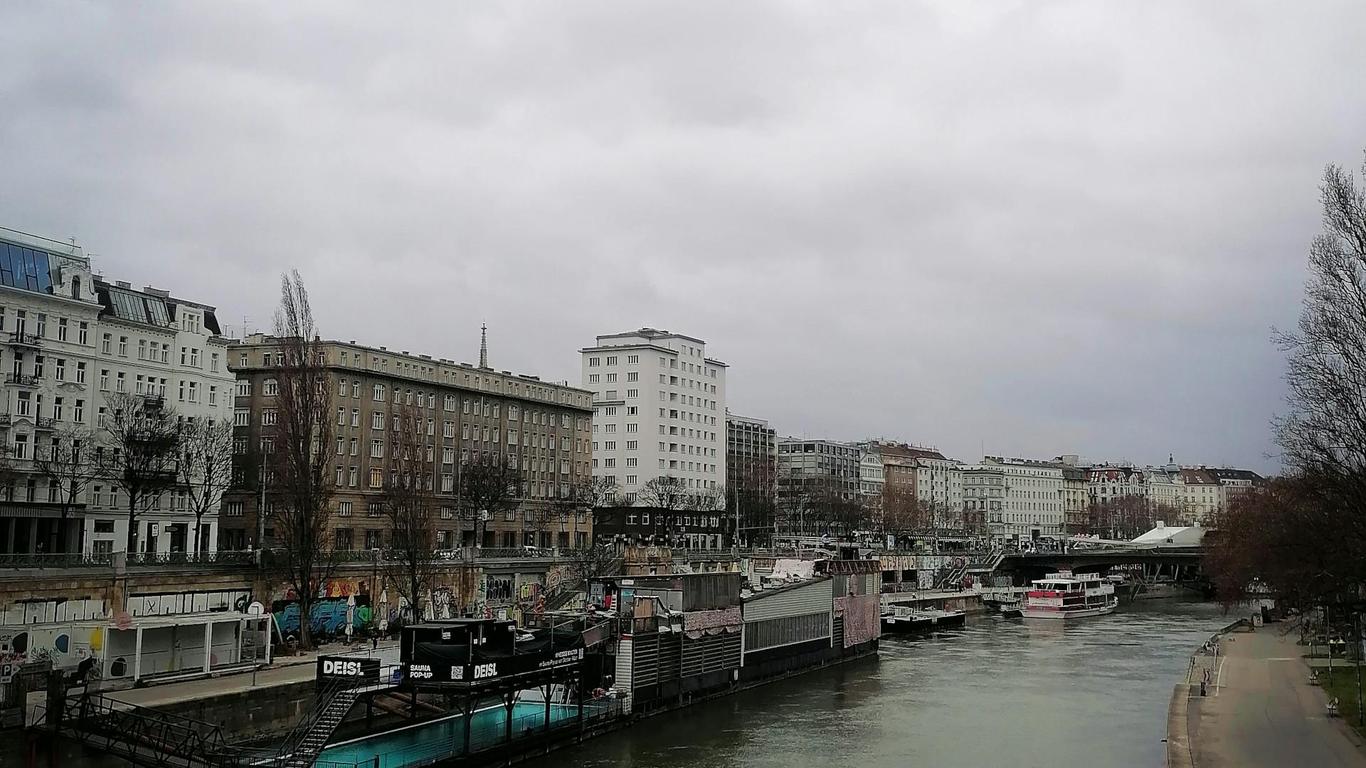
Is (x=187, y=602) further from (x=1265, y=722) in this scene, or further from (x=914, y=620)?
(x=914, y=620)

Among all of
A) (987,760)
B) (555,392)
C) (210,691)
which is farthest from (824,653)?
(555,392)

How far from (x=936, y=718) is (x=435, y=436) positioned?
66305mm

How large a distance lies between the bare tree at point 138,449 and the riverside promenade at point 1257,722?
54637 mm

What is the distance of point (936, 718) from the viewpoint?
182 feet

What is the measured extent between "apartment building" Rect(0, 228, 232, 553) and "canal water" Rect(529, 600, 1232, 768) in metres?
40.7

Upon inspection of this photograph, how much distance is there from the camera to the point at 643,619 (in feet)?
175

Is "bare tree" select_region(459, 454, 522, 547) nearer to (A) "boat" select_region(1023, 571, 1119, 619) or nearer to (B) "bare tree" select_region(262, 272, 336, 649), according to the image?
(B) "bare tree" select_region(262, 272, 336, 649)

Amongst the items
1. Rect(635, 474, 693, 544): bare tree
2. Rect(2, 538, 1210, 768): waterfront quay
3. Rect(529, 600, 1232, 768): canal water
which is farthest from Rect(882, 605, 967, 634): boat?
Rect(635, 474, 693, 544): bare tree

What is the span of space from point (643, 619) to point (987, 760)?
16494 millimetres

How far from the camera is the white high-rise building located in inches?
6181

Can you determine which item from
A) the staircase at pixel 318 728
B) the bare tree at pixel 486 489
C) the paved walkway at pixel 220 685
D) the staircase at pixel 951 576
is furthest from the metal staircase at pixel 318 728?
the staircase at pixel 951 576

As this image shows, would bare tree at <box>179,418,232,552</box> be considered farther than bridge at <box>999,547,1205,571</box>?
No

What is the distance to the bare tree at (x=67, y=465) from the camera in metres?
68.9

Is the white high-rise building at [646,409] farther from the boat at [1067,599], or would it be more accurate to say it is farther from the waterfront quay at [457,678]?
the waterfront quay at [457,678]
